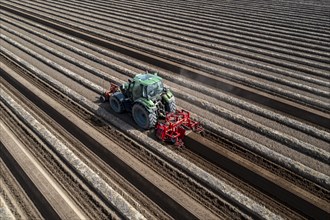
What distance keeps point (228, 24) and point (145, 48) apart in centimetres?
720

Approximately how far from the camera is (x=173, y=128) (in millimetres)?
9094

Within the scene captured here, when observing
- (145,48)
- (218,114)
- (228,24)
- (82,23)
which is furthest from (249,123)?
(82,23)

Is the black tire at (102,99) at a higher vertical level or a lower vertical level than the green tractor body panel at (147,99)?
lower

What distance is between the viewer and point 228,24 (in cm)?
2117

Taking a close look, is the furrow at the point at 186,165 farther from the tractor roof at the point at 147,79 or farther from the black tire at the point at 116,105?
the tractor roof at the point at 147,79

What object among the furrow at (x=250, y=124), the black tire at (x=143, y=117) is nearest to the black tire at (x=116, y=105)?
the black tire at (x=143, y=117)

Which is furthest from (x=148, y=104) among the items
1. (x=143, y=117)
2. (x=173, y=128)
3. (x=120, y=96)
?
(x=120, y=96)

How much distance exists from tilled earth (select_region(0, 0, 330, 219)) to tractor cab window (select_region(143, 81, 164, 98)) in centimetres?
123

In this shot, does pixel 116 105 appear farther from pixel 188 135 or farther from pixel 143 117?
pixel 188 135

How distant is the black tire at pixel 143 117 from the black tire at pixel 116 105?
Answer: 76 cm

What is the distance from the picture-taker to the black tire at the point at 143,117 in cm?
917

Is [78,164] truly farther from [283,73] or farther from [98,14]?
[98,14]

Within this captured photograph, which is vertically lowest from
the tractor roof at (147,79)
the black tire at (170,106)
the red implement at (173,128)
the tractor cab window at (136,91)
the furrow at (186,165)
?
the furrow at (186,165)

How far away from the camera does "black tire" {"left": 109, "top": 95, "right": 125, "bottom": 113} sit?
1040 cm
